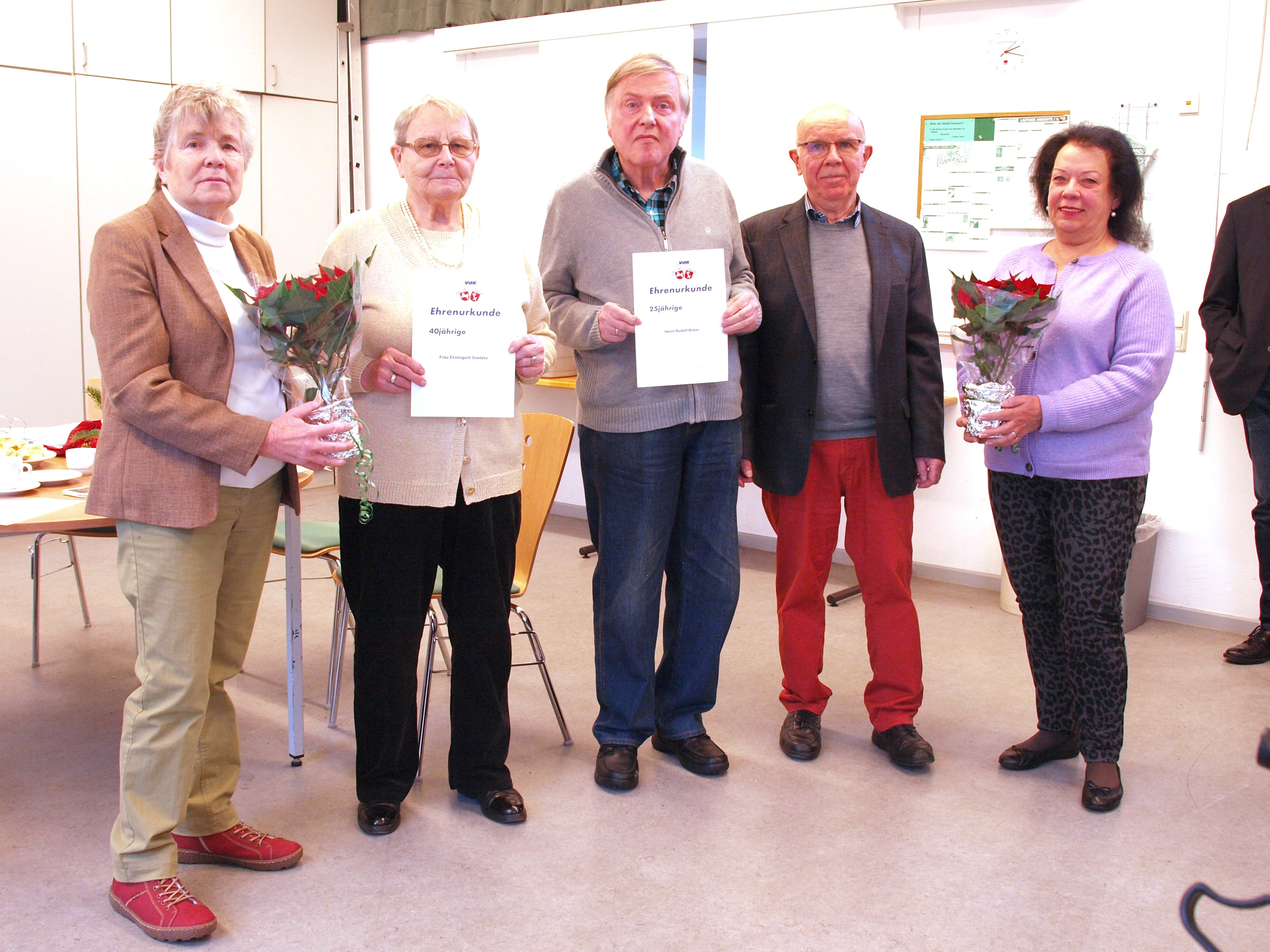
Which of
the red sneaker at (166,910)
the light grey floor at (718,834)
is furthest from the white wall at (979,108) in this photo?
the red sneaker at (166,910)

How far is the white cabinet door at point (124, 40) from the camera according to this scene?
18.2 feet

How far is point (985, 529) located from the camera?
15.9 feet

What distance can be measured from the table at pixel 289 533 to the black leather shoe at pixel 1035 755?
1942 millimetres

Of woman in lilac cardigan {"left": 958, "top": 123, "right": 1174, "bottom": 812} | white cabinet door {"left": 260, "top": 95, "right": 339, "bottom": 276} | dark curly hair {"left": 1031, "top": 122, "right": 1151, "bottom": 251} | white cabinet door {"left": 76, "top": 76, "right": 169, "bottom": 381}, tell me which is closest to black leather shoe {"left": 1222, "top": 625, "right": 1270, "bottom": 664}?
woman in lilac cardigan {"left": 958, "top": 123, "right": 1174, "bottom": 812}

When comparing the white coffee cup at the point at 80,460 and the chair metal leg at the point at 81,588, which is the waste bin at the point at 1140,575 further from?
the chair metal leg at the point at 81,588

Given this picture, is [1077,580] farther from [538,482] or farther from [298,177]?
[298,177]

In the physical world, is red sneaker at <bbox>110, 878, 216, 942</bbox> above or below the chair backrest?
below

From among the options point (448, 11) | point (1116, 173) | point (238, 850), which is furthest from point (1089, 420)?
point (448, 11)

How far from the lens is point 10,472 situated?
2.81 metres

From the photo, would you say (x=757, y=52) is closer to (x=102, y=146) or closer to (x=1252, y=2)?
(x=1252, y=2)

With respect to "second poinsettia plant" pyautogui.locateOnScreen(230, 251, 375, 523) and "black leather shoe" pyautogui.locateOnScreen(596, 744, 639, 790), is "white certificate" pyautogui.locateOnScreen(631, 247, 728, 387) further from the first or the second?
"black leather shoe" pyautogui.locateOnScreen(596, 744, 639, 790)

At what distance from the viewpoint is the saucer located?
2.92 m

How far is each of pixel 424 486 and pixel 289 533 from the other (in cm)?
64

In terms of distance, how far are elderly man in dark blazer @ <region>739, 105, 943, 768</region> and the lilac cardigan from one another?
29 centimetres
